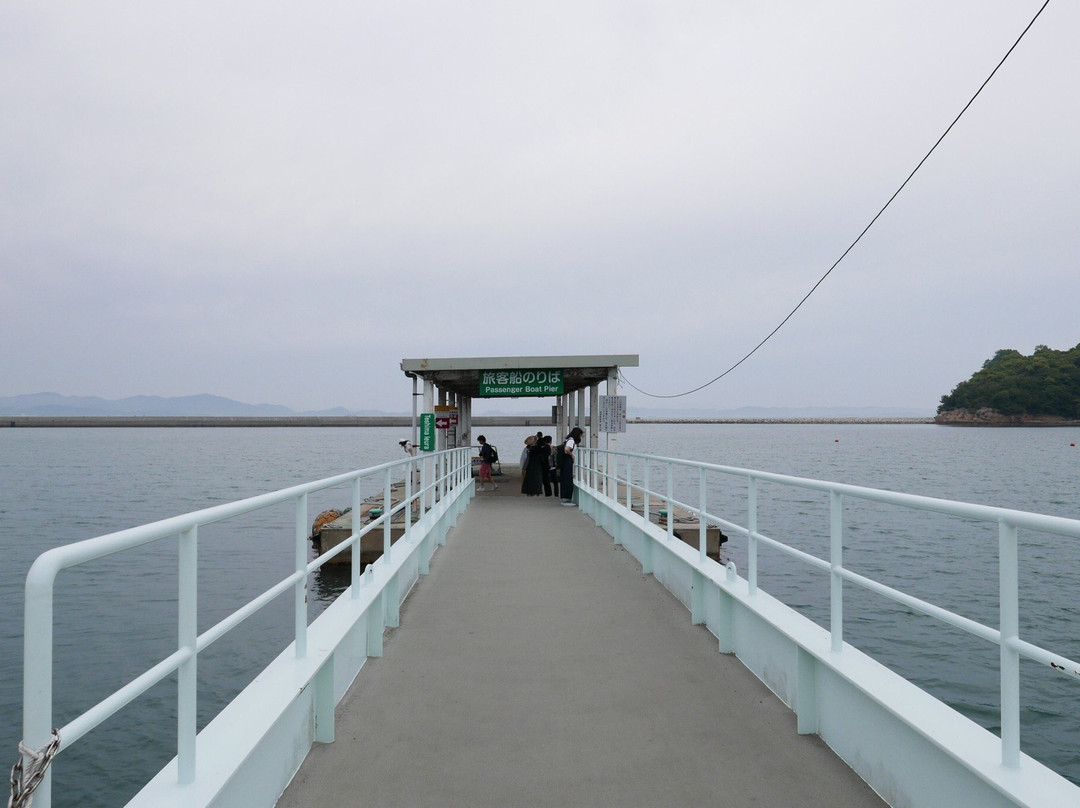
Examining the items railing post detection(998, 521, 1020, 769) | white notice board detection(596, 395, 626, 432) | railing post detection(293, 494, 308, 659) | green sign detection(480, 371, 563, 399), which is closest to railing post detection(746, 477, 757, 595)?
railing post detection(998, 521, 1020, 769)

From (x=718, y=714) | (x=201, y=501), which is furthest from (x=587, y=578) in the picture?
(x=201, y=501)

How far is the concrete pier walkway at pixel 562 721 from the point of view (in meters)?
3.36

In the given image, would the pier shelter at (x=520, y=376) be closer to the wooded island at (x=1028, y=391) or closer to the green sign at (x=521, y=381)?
the green sign at (x=521, y=381)

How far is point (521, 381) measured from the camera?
59.4 ft

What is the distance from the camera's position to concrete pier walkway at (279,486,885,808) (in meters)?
3.36

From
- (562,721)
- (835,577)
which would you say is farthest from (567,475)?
(835,577)

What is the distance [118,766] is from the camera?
23.7 feet

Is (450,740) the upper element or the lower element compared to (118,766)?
upper

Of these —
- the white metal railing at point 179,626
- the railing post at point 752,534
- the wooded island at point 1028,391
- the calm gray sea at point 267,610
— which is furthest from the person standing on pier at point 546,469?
the wooded island at point 1028,391

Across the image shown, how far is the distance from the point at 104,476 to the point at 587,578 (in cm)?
4977

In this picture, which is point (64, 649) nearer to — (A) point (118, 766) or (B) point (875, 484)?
(A) point (118, 766)

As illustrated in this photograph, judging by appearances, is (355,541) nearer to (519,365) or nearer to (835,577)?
(835,577)

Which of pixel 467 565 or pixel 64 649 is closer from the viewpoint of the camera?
pixel 467 565

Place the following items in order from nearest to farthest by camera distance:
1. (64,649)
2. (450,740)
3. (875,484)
Answer: (450,740) → (64,649) → (875,484)
